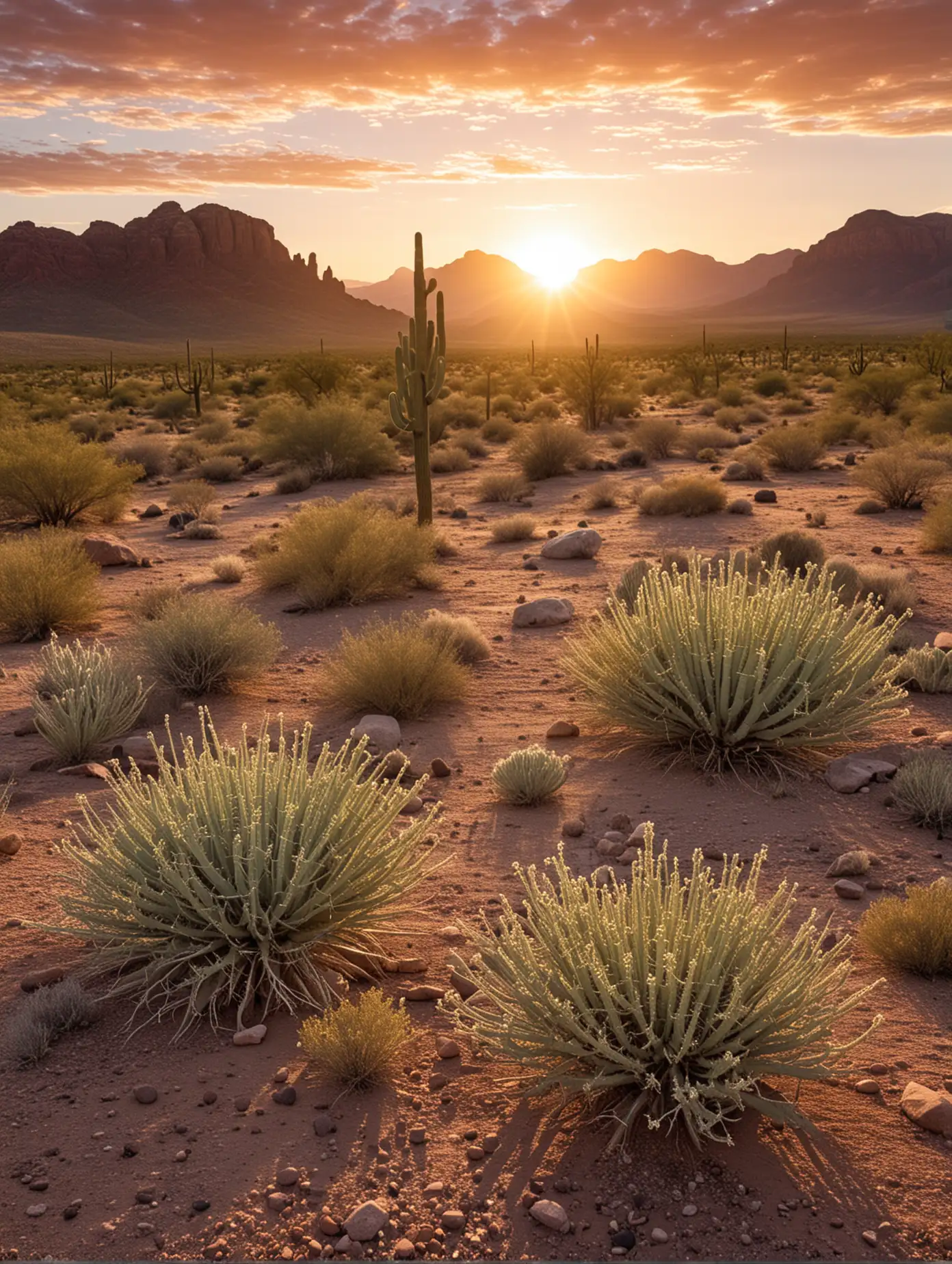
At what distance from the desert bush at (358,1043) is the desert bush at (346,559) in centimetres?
869

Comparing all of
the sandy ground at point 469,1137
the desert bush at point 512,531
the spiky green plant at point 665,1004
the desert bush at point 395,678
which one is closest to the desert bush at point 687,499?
the desert bush at point 512,531

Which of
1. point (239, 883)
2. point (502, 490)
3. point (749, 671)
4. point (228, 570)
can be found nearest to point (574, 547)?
point (228, 570)

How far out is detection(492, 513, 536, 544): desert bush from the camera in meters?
16.5

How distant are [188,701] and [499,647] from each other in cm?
294

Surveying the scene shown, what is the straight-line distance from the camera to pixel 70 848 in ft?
17.3

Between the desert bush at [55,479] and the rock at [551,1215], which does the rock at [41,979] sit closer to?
the rock at [551,1215]

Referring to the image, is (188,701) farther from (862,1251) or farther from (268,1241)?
(862,1251)

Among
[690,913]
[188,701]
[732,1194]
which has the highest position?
[690,913]

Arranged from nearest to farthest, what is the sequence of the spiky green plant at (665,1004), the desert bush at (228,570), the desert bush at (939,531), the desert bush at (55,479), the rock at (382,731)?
1. the spiky green plant at (665,1004)
2. the rock at (382,731)
3. the desert bush at (939,531)
4. the desert bush at (228,570)
5. the desert bush at (55,479)

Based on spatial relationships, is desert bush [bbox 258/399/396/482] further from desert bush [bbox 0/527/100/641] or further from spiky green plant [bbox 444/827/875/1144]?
spiky green plant [bbox 444/827/875/1144]

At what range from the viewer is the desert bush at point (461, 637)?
1038 centimetres

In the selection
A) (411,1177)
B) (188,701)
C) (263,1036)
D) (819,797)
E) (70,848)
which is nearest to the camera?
(411,1177)

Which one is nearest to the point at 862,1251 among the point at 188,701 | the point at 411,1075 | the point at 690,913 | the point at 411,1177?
the point at 690,913

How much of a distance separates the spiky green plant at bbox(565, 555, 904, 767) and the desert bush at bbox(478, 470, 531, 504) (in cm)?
→ 1279
